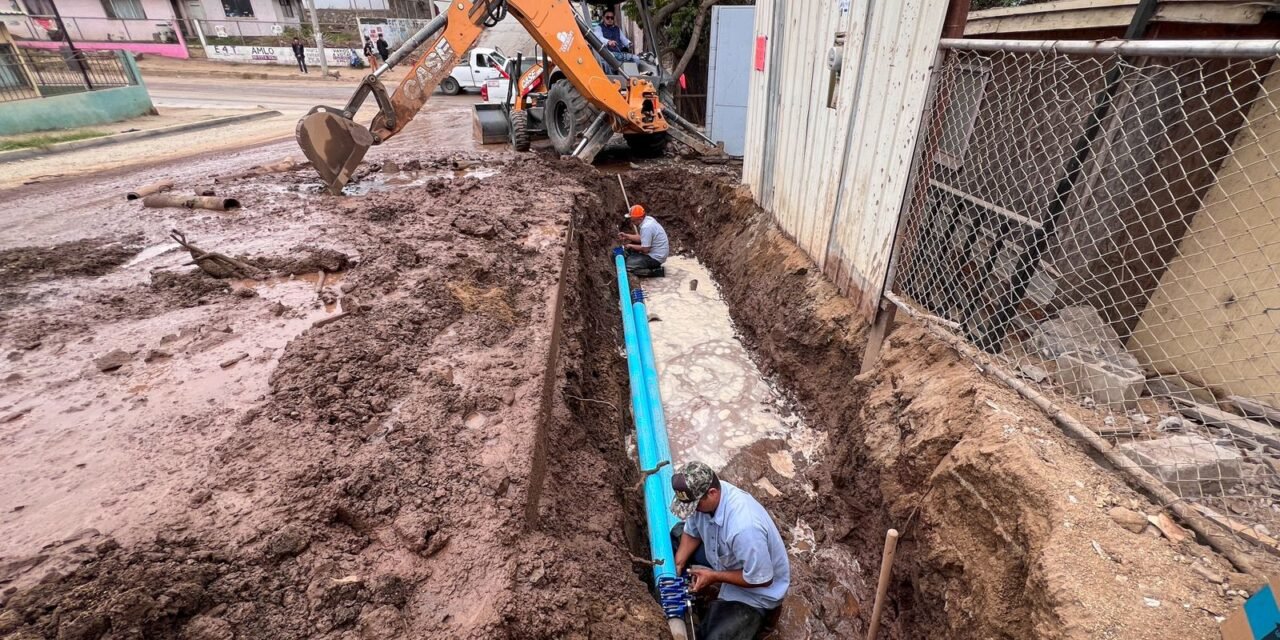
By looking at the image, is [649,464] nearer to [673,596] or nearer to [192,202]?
[673,596]

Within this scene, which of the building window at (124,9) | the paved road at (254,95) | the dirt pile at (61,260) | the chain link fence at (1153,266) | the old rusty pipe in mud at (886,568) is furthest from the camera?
the building window at (124,9)

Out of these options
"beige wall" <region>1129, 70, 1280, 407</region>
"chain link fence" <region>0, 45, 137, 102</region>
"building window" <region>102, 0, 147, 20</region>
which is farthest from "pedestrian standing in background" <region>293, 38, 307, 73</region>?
"beige wall" <region>1129, 70, 1280, 407</region>

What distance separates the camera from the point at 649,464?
4.11m

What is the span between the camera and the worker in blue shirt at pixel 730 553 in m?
3.06

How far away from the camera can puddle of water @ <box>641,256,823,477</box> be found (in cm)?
472

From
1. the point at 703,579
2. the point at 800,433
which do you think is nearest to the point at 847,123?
the point at 800,433

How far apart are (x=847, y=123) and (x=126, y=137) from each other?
637 inches

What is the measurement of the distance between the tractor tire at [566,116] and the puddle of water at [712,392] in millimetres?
3796

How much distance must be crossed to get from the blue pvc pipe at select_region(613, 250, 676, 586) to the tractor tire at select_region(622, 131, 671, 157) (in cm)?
461

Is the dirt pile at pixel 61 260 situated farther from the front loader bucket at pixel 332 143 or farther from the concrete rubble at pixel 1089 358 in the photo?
the concrete rubble at pixel 1089 358

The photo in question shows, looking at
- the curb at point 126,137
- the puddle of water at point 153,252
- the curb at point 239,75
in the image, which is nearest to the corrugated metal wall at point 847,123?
the puddle of water at point 153,252

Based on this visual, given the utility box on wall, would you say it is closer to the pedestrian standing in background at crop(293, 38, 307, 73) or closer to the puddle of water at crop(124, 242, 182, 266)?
the puddle of water at crop(124, 242, 182, 266)

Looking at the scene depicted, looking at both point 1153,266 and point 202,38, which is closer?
point 1153,266

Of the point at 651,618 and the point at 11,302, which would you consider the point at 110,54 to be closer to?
the point at 11,302
